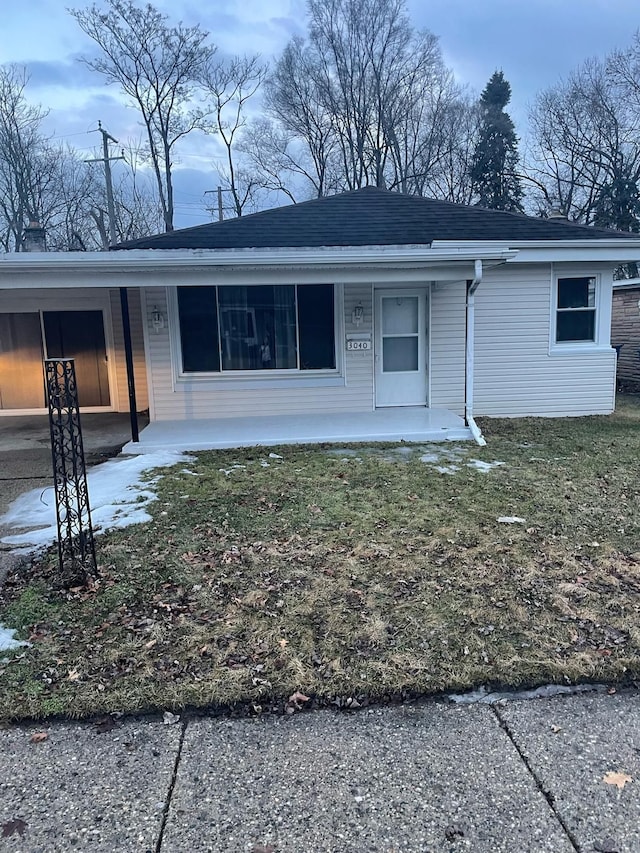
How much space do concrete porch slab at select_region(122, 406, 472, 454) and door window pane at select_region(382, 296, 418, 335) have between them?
133cm

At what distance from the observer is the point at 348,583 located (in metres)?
3.61

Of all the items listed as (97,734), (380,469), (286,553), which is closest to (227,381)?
(380,469)

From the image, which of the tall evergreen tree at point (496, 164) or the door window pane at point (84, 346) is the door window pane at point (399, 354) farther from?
the tall evergreen tree at point (496, 164)

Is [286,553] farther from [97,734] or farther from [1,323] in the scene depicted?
[1,323]

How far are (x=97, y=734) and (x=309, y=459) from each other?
4.66 m

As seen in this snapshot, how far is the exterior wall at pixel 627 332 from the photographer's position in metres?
13.5

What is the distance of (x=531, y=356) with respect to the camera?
951 cm

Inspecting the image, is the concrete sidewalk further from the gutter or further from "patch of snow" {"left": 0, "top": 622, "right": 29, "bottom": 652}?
the gutter

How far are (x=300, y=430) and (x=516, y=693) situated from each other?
568cm

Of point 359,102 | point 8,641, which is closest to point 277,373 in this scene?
point 8,641

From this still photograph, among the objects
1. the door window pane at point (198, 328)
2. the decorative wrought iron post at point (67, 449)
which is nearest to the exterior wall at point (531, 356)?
the door window pane at point (198, 328)

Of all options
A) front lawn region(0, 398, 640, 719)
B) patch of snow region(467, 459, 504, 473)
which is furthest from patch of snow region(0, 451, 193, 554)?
patch of snow region(467, 459, 504, 473)

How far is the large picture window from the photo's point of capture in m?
8.70

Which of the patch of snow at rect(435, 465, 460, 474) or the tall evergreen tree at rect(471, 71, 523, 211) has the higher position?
the tall evergreen tree at rect(471, 71, 523, 211)
